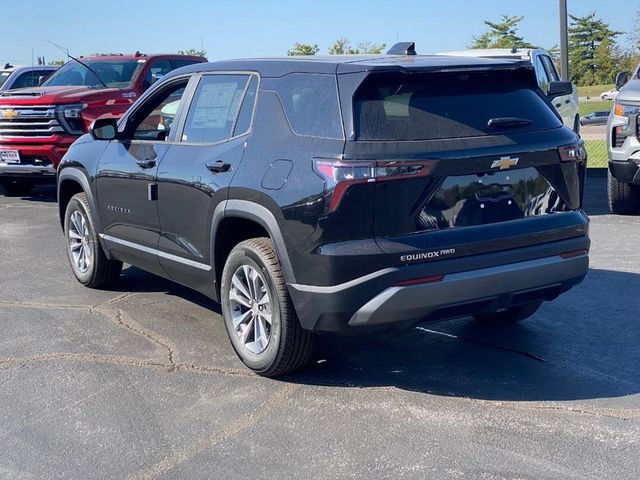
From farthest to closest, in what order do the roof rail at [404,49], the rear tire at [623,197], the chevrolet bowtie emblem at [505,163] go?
the rear tire at [623,197] < the roof rail at [404,49] < the chevrolet bowtie emblem at [505,163]

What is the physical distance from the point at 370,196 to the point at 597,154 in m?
14.6

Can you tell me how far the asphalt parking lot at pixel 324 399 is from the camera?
13.5 ft

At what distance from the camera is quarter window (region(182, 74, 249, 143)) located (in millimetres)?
5504

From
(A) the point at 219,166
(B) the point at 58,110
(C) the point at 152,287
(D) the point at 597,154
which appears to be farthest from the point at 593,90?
(A) the point at 219,166

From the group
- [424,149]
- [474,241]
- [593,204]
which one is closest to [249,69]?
[424,149]

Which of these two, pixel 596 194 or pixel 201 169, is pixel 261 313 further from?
pixel 596 194

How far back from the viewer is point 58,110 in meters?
12.2

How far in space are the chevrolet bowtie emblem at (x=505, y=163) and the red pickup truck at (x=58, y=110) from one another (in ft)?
27.9

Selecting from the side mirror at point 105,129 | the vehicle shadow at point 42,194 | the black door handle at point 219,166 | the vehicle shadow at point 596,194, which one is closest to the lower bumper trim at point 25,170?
the vehicle shadow at point 42,194

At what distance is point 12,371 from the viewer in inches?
213

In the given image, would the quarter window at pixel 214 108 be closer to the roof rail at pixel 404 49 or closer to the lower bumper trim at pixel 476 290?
the roof rail at pixel 404 49

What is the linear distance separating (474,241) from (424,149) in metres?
0.55

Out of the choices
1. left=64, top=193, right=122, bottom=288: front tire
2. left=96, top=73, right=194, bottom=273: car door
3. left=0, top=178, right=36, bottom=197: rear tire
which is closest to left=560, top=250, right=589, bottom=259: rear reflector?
left=96, top=73, right=194, bottom=273: car door

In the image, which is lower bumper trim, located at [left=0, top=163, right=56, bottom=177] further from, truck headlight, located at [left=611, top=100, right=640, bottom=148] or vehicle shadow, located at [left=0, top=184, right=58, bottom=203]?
truck headlight, located at [left=611, top=100, right=640, bottom=148]
